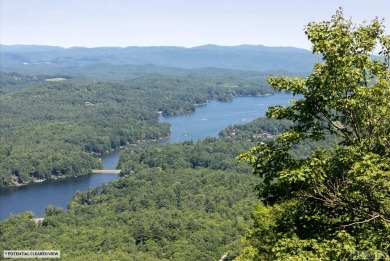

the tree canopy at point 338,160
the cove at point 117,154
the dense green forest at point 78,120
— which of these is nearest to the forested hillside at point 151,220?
the cove at point 117,154

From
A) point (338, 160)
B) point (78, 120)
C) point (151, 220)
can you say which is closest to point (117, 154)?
point (78, 120)

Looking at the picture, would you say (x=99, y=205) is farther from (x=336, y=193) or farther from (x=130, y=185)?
(x=336, y=193)

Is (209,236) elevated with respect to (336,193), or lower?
lower

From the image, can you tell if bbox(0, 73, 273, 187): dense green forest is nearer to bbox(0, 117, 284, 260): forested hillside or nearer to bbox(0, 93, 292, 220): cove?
bbox(0, 93, 292, 220): cove

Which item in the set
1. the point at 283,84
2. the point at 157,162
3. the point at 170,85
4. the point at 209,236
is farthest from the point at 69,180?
the point at 170,85

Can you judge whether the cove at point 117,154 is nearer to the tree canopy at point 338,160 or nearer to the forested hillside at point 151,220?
the forested hillside at point 151,220

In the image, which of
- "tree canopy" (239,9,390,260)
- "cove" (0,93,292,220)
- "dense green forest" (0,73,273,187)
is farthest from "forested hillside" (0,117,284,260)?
"tree canopy" (239,9,390,260)
